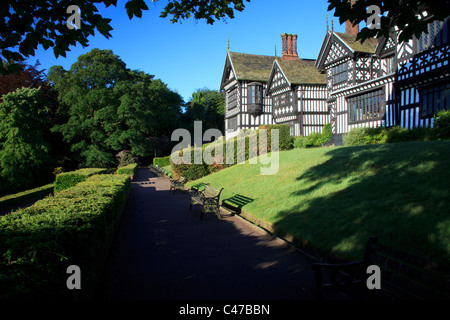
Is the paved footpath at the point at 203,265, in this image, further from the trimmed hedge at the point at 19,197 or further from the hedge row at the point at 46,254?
the trimmed hedge at the point at 19,197

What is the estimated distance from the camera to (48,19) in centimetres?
491

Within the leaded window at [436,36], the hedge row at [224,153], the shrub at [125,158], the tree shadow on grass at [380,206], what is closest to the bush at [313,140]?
the hedge row at [224,153]

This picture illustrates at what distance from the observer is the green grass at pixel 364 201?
5.89 meters

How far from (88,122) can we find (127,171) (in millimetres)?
12772

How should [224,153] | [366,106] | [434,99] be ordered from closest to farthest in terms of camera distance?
[434,99] → [366,106] → [224,153]

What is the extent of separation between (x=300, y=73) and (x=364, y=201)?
25.4 m

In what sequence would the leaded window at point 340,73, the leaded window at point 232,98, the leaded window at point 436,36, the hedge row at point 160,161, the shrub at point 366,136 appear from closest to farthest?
the leaded window at point 436,36 → the shrub at point 366,136 → the leaded window at point 340,73 → the leaded window at point 232,98 → the hedge row at point 160,161

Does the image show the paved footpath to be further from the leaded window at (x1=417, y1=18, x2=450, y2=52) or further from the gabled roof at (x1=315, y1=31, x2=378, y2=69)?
the gabled roof at (x1=315, y1=31, x2=378, y2=69)

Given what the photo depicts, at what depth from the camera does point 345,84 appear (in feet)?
79.8

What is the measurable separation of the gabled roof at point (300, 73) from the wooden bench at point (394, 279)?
89.9 ft

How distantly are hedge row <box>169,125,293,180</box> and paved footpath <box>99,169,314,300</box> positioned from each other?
13.1 metres

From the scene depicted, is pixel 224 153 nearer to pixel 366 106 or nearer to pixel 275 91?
pixel 366 106

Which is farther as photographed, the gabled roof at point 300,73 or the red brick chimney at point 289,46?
the red brick chimney at point 289,46

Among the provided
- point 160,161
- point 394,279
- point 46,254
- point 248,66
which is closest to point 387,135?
point 394,279
